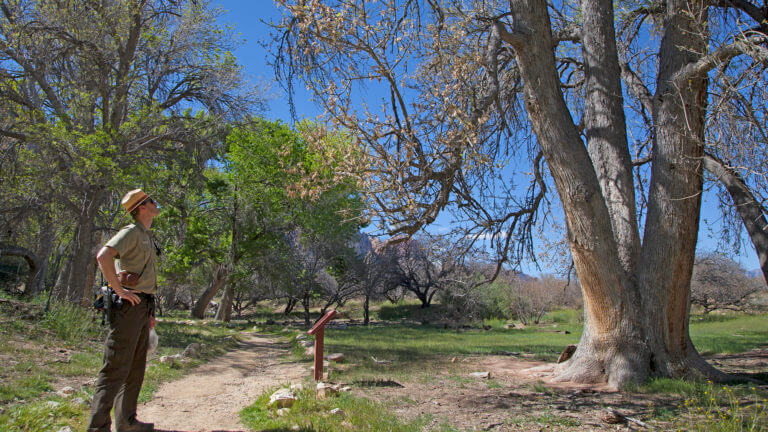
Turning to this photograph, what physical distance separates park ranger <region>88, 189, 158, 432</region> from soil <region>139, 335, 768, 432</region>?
588mm

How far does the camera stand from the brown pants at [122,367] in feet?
11.1

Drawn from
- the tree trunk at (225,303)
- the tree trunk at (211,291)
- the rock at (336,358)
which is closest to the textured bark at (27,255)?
the tree trunk at (211,291)

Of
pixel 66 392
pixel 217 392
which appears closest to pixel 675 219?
pixel 217 392

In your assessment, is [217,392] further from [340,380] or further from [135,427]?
[135,427]

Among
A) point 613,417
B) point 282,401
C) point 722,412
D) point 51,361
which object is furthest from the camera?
point 51,361

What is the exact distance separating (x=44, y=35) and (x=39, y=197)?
11.6ft

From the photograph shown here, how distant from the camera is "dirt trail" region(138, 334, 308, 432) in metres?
4.42

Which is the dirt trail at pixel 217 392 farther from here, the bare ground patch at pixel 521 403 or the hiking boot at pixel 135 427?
the bare ground patch at pixel 521 403

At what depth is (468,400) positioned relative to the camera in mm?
5352

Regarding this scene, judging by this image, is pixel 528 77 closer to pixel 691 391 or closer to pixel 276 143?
pixel 691 391

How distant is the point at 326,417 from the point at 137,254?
2220 mm

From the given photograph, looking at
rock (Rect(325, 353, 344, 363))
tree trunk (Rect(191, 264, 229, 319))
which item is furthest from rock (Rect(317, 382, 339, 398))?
tree trunk (Rect(191, 264, 229, 319))

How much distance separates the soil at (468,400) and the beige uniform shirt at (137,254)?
1351 mm

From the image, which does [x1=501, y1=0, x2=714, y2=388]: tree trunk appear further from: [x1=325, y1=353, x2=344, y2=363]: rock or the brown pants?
the brown pants
